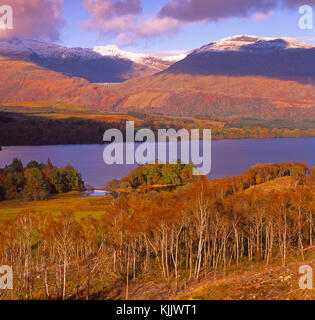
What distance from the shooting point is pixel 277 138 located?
192 metres

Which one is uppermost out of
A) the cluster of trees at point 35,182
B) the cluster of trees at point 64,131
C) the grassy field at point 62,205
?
the cluster of trees at point 64,131

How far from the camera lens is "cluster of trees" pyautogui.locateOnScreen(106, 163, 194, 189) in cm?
7811

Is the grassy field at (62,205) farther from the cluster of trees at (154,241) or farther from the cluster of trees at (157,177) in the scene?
the cluster of trees at (154,241)

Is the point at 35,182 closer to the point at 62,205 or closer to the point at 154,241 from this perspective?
the point at 62,205

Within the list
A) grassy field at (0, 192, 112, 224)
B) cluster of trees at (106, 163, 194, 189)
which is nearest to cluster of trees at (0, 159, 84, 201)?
grassy field at (0, 192, 112, 224)

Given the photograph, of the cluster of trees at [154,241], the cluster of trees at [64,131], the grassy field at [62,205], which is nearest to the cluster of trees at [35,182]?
the grassy field at [62,205]

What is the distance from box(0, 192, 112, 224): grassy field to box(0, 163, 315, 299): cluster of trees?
15794 mm

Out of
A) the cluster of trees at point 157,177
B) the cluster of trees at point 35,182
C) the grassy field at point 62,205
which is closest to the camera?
the grassy field at point 62,205

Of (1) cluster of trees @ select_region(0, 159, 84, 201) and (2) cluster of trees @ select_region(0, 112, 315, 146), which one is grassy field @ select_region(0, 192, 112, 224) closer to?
(1) cluster of trees @ select_region(0, 159, 84, 201)

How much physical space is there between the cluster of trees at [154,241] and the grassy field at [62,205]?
51.8 ft

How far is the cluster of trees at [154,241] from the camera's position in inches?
1041

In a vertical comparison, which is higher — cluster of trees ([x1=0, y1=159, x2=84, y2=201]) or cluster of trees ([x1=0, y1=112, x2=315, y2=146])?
cluster of trees ([x1=0, y1=112, x2=315, y2=146])

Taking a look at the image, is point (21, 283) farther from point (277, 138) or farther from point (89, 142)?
point (277, 138)
